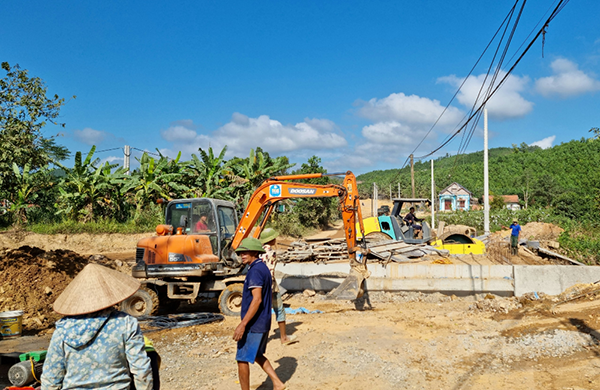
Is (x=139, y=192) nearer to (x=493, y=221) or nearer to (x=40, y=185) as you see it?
(x=40, y=185)

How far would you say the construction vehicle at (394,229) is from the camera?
13664mm

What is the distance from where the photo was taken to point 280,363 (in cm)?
619

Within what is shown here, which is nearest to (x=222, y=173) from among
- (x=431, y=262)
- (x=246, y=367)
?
(x=431, y=262)

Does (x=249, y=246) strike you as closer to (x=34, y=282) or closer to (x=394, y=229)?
(x=34, y=282)

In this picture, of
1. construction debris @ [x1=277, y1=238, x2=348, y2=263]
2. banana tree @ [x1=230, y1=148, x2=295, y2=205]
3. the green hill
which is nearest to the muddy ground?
construction debris @ [x1=277, y1=238, x2=348, y2=263]

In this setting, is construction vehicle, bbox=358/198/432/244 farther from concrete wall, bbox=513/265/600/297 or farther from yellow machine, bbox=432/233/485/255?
concrete wall, bbox=513/265/600/297

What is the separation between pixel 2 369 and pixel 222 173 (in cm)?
2007

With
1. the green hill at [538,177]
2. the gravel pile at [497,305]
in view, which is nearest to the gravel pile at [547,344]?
the gravel pile at [497,305]

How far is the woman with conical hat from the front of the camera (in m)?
2.66

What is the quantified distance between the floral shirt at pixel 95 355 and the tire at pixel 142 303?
677 cm

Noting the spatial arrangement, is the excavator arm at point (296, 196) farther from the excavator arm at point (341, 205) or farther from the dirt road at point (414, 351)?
the dirt road at point (414, 351)

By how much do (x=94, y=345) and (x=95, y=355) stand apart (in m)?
0.06

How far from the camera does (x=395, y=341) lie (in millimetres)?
7062

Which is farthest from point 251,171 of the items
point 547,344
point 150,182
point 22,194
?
point 547,344
